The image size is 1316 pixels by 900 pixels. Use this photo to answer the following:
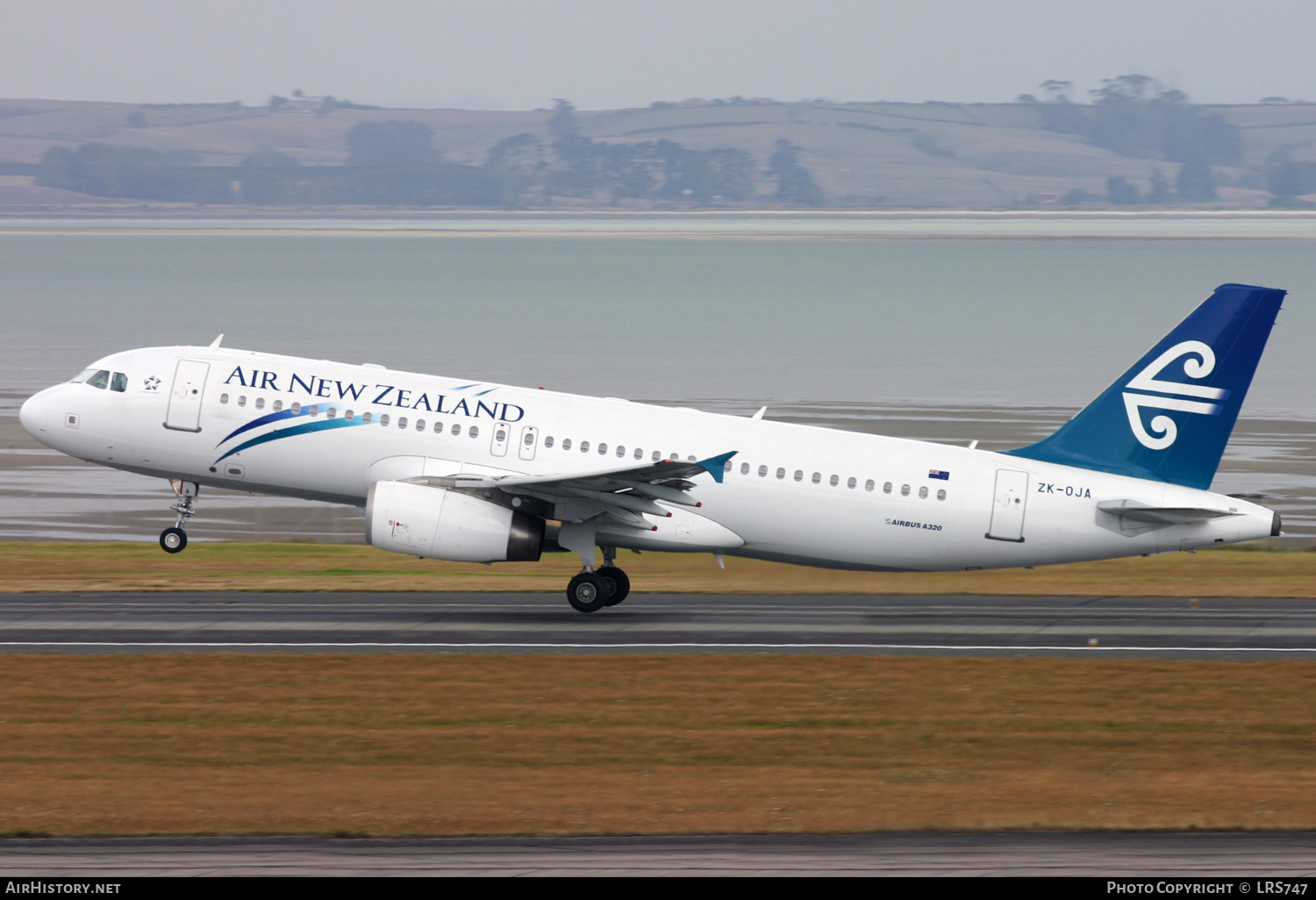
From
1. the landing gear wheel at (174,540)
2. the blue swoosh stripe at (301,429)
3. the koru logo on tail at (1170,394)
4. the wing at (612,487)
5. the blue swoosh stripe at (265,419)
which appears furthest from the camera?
the landing gear wheel at (174,540)

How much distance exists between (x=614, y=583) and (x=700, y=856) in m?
16.4

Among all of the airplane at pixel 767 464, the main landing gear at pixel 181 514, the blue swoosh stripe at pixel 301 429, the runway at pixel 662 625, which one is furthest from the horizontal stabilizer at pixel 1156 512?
the main landing gear at pixel 181 514

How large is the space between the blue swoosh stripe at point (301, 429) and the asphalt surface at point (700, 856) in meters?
16.2

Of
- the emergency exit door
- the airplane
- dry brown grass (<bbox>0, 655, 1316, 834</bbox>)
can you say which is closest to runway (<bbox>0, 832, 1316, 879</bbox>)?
dry brown grass (<bbox>0, 655, 1316, 834</bbox>)

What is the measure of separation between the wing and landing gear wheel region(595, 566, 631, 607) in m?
1.40

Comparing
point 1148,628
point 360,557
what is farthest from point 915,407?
point 1148,628

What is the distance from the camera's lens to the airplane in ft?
105

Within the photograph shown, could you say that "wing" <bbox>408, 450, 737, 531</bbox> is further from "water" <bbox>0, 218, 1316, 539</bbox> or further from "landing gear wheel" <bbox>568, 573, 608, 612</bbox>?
"water" <bbox>0, 218, 1316, 539</bbox>

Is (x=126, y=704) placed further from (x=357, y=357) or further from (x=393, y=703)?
(x=357, y=357)

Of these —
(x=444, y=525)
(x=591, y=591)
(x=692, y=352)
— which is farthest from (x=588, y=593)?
(x=692, y=352)

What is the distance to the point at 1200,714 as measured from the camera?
23672 millimetres

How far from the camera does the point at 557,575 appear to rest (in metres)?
40.0

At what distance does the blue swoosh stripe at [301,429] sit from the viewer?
32.5 meters

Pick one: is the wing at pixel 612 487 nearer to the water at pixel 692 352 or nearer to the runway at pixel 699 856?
the runway at pixel 699 856
